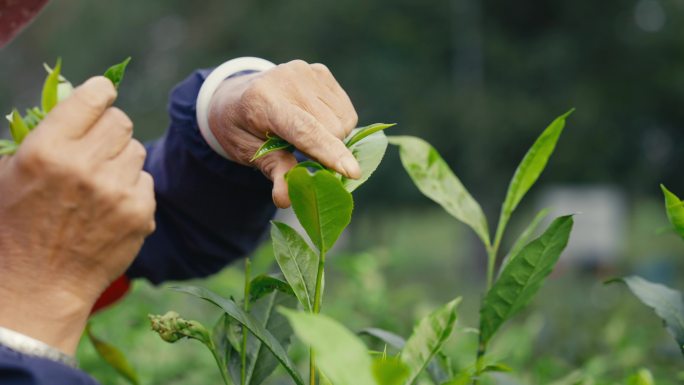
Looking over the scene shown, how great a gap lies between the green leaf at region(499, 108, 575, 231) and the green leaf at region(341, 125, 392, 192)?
0.18 meters

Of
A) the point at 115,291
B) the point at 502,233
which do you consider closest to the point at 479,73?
the point at 115,291

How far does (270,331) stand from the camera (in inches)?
37.5

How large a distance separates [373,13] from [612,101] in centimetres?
374

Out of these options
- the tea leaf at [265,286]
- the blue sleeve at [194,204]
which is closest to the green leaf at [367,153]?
the tea leaf at [265,286]

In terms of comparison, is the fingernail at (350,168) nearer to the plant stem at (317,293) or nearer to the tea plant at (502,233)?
the plant stem at (317,293)

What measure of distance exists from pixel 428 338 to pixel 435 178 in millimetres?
268

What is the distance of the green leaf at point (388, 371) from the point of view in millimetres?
616

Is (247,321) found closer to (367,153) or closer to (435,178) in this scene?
(367,153)

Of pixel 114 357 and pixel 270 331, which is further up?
pixel 270 331

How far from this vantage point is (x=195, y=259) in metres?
1.46

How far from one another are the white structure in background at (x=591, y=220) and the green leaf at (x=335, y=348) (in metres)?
12.1

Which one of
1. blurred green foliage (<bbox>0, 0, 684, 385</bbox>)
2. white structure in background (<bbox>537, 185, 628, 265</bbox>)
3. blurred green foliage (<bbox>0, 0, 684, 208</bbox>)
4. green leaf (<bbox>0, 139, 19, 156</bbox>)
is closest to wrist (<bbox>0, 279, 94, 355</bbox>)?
green leaf (<bbox>0, 139, 19, 156</bbox>)

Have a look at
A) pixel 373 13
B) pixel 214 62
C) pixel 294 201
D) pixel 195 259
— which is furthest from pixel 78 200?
pixel 214 62

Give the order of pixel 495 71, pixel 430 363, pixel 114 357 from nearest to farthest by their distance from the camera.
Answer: pixel 430 363 < pixel 114 357 < pixel 495 71
